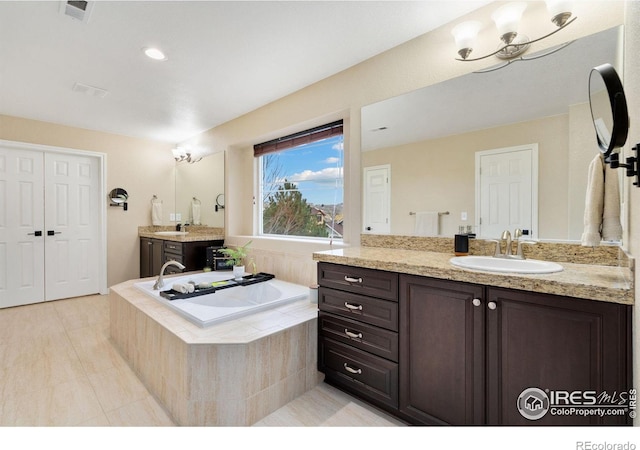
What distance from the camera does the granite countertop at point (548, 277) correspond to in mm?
1077

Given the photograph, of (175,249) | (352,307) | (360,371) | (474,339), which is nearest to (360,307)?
(352,307)

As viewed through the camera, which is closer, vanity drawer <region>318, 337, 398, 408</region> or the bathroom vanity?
vanity drawer <region>318, 337, 398, 408</region>

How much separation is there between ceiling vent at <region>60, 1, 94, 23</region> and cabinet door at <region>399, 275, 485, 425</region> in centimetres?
241

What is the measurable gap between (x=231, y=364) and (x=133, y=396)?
848 millimetres

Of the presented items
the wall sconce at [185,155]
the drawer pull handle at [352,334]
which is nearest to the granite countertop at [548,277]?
the drawer pull handle at [352,334]

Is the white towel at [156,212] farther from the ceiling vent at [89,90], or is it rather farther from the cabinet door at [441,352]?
the cabinet door at [441,352]

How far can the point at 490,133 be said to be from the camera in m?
1.84

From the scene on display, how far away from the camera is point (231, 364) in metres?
1.65

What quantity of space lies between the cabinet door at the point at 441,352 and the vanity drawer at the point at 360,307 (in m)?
0.07

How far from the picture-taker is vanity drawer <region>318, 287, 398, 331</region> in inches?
65.6

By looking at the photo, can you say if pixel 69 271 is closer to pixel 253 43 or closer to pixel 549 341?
pixel 253 43

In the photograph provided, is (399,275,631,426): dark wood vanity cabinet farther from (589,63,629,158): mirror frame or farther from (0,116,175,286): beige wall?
(0,116,175,286): beige wall

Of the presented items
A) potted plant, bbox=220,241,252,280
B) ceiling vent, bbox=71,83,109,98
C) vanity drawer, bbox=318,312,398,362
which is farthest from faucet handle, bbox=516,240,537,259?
ceiling vent, bbox=71,83,109,98
